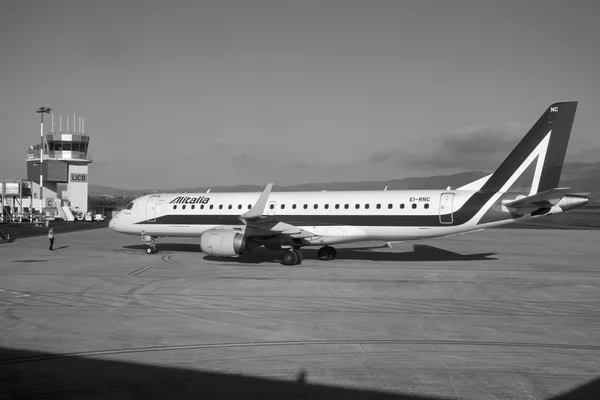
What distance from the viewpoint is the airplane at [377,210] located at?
68.4 ft

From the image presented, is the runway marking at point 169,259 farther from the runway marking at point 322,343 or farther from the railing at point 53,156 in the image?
the railing at point 53,156

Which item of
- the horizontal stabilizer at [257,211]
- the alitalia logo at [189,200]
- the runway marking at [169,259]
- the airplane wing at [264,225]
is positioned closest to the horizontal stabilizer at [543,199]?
the airplane wing at [264,225]

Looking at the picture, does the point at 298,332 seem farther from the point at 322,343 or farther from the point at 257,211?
the point at 257,211

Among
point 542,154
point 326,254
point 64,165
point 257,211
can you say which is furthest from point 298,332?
point 64,165

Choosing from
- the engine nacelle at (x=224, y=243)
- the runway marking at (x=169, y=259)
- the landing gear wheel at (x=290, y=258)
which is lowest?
the runway marking at (x=169, y=259)

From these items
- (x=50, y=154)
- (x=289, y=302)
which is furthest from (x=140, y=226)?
(x=50, y=154)

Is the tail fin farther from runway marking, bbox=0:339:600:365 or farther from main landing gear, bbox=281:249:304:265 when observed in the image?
runway marking, bbox=0:339:600:365

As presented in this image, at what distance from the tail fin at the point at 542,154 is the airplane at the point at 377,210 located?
1.5 inches

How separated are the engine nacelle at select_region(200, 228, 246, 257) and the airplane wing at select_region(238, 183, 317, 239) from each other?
2.36 feet

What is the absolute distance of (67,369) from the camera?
28.5 ft

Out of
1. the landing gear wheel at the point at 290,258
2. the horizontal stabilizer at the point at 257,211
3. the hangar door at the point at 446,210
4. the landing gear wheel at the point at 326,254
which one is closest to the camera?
the horizontal stabilizer at the point at 257,211

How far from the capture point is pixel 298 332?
1133 centimetres

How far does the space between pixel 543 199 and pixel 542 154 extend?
2312 mm

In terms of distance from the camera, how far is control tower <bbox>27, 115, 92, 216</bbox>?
234ft
